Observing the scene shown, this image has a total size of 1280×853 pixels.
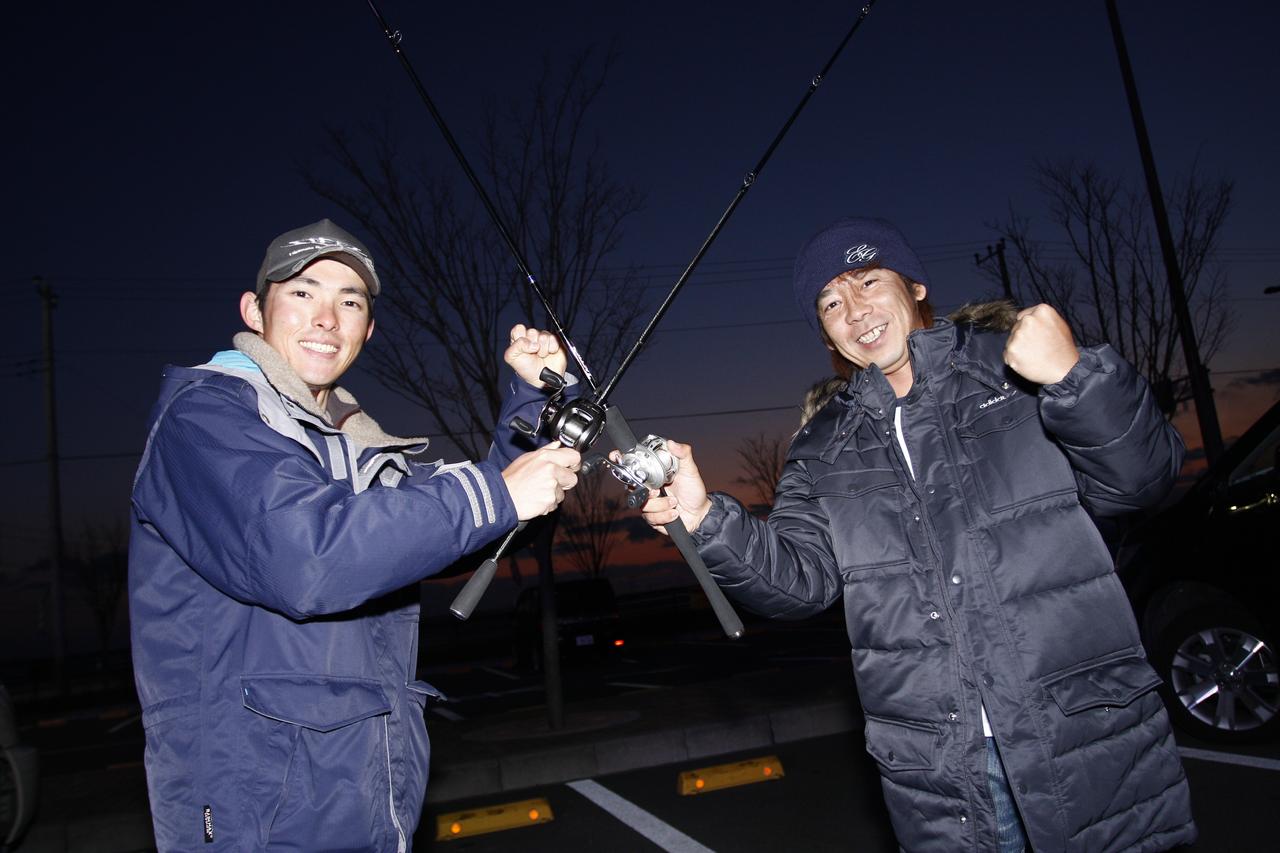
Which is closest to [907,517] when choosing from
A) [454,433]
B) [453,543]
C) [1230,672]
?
[453,543]

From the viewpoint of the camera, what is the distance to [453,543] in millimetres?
1888

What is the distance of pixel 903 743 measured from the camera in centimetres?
232

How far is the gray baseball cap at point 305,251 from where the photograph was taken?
2.47m

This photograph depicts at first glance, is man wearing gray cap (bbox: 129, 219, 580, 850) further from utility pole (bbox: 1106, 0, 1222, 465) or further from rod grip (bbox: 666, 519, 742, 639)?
utility pole (bbox: 1106, 0, 1222, 465)

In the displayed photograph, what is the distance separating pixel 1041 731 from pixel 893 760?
0.41 m

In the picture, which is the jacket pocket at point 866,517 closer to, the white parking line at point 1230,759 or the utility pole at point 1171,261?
the white parking line at point 1230,759

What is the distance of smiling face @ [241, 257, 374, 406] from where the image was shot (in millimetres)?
2475

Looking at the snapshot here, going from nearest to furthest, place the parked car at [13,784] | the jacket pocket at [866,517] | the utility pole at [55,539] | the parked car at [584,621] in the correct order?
the jacket pocket at [866,517]
the parked car at [13,784]
the parked car at [584,621]
the utility pole at [55,539]

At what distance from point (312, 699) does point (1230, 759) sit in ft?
19.7

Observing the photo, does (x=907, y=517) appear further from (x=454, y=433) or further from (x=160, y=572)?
(x=454, y=433)

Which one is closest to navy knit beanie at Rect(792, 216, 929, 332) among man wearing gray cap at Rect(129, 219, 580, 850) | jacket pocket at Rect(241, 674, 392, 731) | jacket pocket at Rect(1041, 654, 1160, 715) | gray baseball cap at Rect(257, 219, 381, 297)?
man wearing gray cap at Rect(129, 219, 580, 850)

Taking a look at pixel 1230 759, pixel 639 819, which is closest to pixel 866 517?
pixel 639 819

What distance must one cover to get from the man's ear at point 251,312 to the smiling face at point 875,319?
184 centimetres

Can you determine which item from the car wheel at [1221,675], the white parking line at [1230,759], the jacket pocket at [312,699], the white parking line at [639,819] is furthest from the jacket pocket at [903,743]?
the car wheel at [1221,675]
